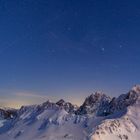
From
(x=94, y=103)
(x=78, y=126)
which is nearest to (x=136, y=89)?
(x=78, y=126)

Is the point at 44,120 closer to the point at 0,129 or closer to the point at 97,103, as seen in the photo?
the point at 0,129

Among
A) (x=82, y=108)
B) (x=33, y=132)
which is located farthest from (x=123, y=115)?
(x=82, y=108)

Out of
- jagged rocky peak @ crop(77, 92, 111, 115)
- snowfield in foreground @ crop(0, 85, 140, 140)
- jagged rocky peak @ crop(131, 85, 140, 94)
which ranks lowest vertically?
snowfield in foreground @ crop(0, 85, 140, 140)

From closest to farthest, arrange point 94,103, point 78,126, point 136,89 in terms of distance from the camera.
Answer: point 78,126 → point 136,89 → point 94,103

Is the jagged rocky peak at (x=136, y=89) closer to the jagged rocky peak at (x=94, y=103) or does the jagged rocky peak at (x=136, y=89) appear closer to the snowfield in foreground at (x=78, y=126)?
the snowfield in foreground at (x=78, y=126)

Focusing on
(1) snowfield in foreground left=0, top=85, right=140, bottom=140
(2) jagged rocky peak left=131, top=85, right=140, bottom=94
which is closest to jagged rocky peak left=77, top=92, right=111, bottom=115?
(2) jagged rocky peak left=131, top=85, right=140, bottom=94

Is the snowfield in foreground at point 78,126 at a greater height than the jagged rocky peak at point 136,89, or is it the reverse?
the jagged rocky peak at point 136,89

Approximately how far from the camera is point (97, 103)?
355 ft

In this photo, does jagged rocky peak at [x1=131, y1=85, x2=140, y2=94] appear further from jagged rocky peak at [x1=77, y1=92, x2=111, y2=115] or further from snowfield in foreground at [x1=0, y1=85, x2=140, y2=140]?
jagged rocky peak at [x1=77, y1=92, x2=111, y2=115]

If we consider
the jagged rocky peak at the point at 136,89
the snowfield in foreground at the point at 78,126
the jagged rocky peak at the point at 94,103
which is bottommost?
the snowfield in foreground at the point at 78,126

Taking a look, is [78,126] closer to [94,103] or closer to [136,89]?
[136,89]

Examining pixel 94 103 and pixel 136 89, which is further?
pixel 94 103

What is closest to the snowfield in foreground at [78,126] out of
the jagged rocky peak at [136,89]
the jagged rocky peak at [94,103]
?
the jagged rocky peak at [136,89]

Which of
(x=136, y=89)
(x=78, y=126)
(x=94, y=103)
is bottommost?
(x=78, y=126)
